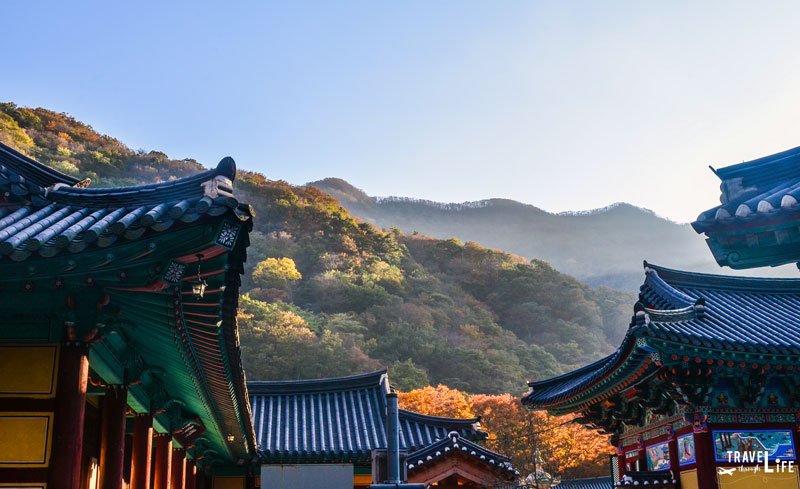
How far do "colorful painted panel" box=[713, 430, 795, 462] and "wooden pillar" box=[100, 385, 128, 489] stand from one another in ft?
30.3

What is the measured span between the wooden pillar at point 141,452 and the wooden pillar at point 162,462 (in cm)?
188

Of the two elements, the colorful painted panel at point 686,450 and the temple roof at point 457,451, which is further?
the temple roof at point 457,451

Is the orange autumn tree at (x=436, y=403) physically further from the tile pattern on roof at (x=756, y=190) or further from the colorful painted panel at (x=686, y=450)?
the tile pattern on roof at (x=756, y=190)

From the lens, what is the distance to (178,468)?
13453mm

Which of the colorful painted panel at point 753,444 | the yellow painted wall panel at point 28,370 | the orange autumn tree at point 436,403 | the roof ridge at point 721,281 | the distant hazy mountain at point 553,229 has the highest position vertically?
the distant hazy mountain at point 553,229

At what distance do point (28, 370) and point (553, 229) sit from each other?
147 meters

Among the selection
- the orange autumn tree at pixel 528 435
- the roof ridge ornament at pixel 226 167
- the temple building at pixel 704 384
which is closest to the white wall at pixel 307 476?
the temple building at pixel 704 384

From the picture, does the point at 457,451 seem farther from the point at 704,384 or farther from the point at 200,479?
the point at 200,479

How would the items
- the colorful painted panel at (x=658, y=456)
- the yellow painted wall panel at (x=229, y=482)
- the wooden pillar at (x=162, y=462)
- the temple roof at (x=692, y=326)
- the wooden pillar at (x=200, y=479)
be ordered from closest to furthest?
the wooden pillar at (x=162, y=462) < the temple roof at (x=692, y=326) < the colorful painted panel at (x=658, y=456) < the wooden pillar at (x=200, y=479) < the yellow painted wall panel at (x=229, y=482)

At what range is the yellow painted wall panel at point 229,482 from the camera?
20.6m

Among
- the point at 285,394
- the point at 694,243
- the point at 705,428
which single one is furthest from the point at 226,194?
the point at 694,243

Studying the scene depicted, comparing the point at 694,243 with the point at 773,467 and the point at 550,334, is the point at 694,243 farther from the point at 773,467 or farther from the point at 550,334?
the point at 773,467

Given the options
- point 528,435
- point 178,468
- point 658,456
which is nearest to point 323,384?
point 178,468

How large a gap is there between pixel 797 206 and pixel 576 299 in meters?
80.1
